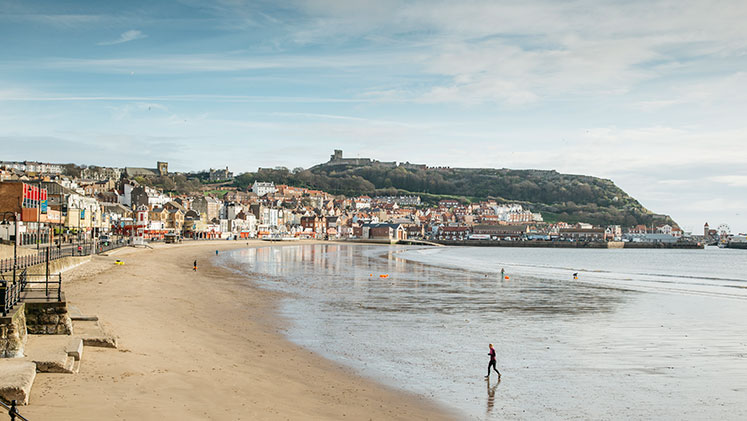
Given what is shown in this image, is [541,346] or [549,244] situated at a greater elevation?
[541,346]

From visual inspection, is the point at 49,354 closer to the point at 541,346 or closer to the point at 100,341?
the point at 100,341

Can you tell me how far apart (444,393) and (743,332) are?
14214mm

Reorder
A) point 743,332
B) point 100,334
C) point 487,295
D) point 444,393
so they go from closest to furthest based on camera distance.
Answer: point 444,393
point 100,334
point 743,332
point 487,295

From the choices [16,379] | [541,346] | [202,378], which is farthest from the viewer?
[541,346]

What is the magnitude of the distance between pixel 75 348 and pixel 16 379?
248 centimetres

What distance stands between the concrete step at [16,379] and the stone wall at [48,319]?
2646 millimetres

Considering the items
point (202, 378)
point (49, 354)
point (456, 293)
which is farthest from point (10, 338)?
point (456, 293)

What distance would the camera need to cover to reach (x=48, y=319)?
13344 millimetres

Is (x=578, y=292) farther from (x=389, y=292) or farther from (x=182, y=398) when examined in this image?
(x=182, y=398)

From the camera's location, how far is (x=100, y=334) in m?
14.1

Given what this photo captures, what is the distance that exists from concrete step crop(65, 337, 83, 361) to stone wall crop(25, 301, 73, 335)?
28.7 inches

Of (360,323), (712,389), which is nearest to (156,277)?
(360,323)

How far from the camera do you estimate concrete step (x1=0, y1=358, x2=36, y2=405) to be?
8.98 metres

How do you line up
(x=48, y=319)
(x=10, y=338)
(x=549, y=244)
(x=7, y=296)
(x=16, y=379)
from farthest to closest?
(x=549, y=244), (x=48, y=319), (x=7, y=296), (x=10, y=338), (x=16, y=379)
